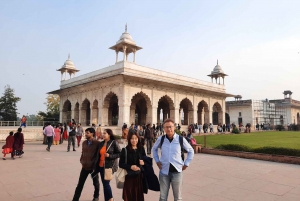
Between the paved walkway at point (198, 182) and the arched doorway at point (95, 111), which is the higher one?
the arched doorway at point (95, 111)

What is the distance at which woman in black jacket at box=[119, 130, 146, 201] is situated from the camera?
9.46ft

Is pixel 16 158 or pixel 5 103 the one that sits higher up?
pixel 5 103

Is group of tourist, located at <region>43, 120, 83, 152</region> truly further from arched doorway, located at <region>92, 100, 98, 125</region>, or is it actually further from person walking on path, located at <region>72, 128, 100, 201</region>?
arched doorway, located at <region>92, 100, 98, 125</region>

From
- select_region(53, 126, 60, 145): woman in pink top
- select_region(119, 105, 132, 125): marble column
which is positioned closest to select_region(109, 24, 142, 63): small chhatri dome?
select_region(119, 105, 132, 125): marble column

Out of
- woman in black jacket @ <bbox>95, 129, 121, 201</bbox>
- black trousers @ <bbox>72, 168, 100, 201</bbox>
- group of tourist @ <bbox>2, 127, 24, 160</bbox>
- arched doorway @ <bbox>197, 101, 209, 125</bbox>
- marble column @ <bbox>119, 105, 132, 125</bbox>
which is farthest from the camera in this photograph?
arched doorway @ <bbox>197, 101, 209, 125</bbox>

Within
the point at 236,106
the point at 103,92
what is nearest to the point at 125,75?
the point at 103,92

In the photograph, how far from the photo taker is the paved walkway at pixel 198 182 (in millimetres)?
4125

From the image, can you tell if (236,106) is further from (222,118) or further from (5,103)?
(5,103)

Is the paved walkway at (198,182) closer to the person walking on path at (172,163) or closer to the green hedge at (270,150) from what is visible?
the green hedge at (270,150)

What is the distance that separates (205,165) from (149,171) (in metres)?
4.60

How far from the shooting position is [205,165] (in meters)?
7.09

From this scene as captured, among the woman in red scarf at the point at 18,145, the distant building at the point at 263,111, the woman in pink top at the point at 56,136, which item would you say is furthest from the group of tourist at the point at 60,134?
the distant building at the point at 263,111

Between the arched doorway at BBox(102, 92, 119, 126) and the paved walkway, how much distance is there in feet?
46.6

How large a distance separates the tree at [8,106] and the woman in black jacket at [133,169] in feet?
118
